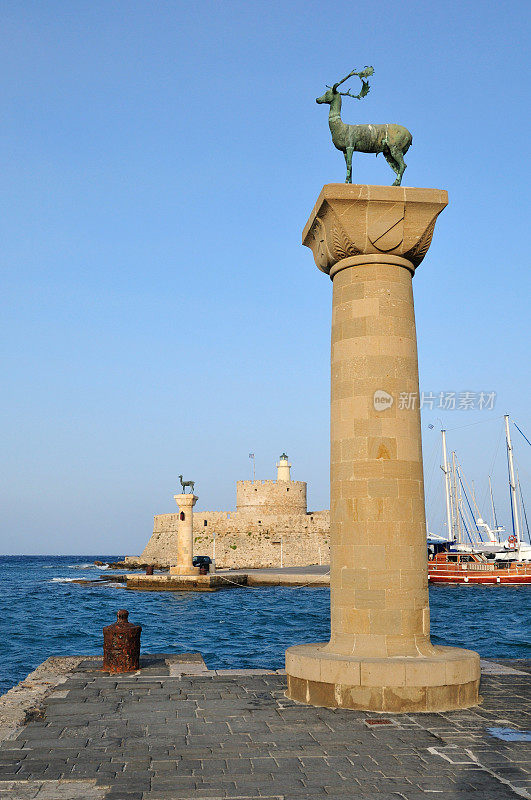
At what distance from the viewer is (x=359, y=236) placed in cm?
906

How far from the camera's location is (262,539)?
200ft

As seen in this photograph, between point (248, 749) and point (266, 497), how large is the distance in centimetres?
5723

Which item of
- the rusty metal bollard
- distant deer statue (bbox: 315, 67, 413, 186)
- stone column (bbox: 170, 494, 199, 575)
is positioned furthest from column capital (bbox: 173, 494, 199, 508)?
distant deer statue (bbox: 315, 67, 413, 186)

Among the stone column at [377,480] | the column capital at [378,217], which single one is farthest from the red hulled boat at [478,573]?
the column capital at [378,217]

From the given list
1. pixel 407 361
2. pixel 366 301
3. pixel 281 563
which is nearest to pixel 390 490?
pixel 407 361

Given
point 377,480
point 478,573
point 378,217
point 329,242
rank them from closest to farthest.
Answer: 1. point 377,480
2. point 378,217
3. point 329,242
4. point 478,573

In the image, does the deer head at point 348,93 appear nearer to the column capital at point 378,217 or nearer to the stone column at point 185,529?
the column capital at point 378,217

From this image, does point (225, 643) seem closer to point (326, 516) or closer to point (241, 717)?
point (241, 717)

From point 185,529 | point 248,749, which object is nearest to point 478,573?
point 185,529

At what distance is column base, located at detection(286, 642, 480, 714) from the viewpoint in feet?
25.6

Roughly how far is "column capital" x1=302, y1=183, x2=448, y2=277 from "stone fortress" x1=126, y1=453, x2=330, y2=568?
5320cm

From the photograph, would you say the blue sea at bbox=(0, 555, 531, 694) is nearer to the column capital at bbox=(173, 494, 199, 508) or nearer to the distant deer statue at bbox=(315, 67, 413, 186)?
the column capital at bbox=(173, 494, 199, 508)

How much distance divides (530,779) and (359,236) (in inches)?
236

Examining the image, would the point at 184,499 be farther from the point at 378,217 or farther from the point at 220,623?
the point at 378,217
